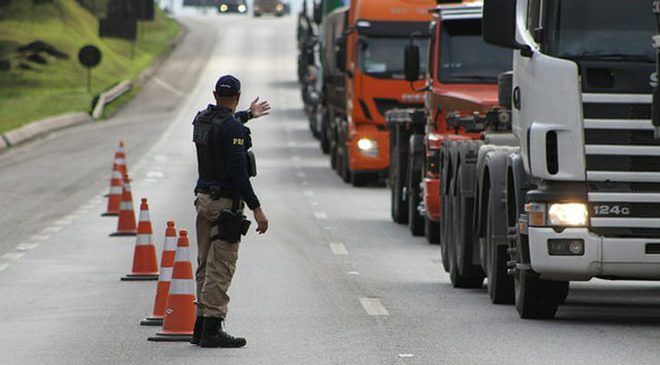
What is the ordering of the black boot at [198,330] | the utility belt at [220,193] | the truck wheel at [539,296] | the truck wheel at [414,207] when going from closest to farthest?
the utility belt at [220,193] < the black boot at [198,330] < the truck wheel at [539,296] < the truck wheel at [414,207]

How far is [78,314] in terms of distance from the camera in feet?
50.0

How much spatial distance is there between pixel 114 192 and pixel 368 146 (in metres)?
7.75

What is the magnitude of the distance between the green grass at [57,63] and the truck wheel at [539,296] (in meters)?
45.3

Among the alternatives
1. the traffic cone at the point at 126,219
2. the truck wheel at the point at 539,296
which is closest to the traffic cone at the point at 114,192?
the traffic cone at the point at 126,219

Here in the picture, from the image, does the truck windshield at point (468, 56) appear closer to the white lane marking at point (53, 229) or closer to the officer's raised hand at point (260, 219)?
the white lane marking at point (53, 229)

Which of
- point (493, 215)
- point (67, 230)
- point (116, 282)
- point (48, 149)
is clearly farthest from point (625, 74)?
point (48, 149)

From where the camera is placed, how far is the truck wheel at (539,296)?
14.6 metres

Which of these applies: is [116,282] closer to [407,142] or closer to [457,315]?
[457,315]

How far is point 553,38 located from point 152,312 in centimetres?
385

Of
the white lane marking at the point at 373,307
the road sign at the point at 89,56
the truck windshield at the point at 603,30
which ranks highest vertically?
the truck windshield at the point at 603,30

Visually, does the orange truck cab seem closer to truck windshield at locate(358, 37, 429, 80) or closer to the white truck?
the white truck

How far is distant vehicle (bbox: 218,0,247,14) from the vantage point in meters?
37.3

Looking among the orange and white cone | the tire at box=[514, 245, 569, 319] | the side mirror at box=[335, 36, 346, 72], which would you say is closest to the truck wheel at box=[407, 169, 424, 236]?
the orange and white cone

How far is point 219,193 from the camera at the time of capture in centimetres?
1284
